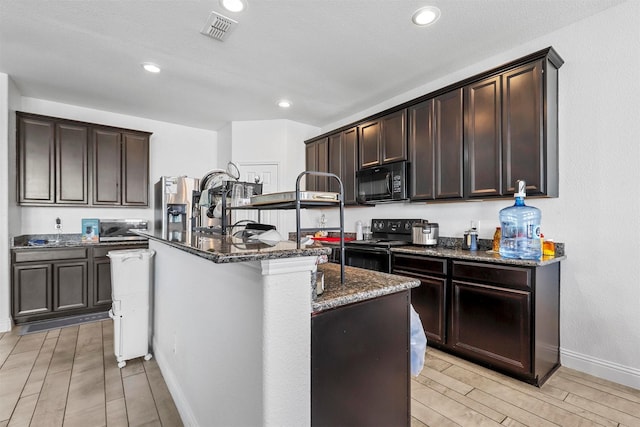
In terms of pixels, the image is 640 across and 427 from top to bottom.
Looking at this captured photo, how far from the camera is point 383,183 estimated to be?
3449 mm

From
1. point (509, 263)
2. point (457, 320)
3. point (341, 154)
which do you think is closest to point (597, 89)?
point (509, 263)

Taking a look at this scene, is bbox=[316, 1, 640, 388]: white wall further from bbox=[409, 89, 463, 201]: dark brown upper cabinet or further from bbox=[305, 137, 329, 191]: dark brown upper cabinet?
bbox=[305, 137, 329, 191]: dark brown upper cabinet

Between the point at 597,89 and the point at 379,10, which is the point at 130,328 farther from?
the point at 597,89

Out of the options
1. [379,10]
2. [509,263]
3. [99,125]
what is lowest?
[509,263]

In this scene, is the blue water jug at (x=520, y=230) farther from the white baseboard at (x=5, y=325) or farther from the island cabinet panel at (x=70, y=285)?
the white baseboard at (x=5, y=325)

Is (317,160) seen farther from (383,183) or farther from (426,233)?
(426,233)

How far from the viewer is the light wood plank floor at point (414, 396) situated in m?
1.75

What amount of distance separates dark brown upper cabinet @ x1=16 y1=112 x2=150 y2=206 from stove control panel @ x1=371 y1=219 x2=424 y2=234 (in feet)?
10.7

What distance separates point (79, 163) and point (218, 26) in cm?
282

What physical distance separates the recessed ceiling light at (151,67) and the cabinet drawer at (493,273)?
11.3ft

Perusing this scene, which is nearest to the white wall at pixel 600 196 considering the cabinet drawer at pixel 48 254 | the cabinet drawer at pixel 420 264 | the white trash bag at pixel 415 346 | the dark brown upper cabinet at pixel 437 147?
the dark brown upper cabinet at pixel 437 147

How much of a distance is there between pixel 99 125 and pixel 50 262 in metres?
1.80

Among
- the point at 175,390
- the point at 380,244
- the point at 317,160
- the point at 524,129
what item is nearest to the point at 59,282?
the point at 175,390

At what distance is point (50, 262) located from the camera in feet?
11.3
